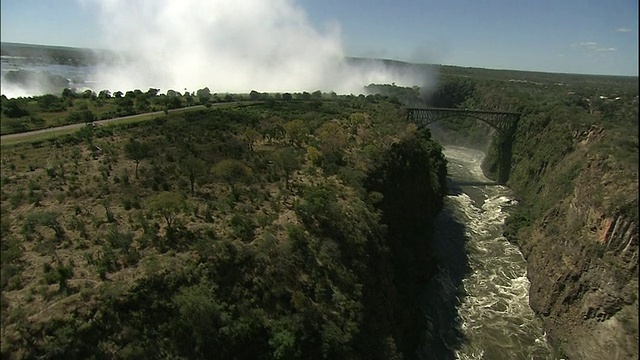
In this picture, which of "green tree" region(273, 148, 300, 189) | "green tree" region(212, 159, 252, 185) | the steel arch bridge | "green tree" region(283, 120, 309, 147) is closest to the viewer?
"green tree" region(212, 159, 252, 185)

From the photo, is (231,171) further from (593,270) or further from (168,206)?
(593,270)

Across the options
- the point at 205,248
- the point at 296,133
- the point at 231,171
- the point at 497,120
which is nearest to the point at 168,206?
the point at 205,248

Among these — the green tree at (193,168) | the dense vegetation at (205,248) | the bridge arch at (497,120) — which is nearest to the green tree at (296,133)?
the dense vegetation at (205,248)

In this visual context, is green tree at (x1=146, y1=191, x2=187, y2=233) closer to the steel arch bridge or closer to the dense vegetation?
the dense vegetation

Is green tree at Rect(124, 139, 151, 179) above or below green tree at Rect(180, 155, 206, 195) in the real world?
above

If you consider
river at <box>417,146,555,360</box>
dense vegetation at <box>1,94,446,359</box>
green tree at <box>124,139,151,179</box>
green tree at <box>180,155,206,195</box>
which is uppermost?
green tree at <box>124,139,151,179</box>

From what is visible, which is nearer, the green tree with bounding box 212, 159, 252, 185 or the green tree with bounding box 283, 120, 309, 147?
the green tree with bounding box 212, 159, 252, 185

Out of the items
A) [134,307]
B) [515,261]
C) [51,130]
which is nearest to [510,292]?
[515,261]

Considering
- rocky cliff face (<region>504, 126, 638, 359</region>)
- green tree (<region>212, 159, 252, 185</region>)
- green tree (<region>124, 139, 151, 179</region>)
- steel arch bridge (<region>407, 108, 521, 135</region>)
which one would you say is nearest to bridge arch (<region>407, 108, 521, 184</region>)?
steel arch bridge (<region>407, 108, 521, 135</region>)

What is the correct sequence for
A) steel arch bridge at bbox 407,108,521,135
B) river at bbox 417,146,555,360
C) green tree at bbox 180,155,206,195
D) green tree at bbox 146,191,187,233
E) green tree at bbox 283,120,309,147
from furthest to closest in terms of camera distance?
steel arch bridge at bbox 407,108,521,135 → green tree at bbox 283,120,309,147 → river at bbox 417,146,555,360 → green tree at bbox 180,155,206,195 → green tree at bbox 146,191,187,233
